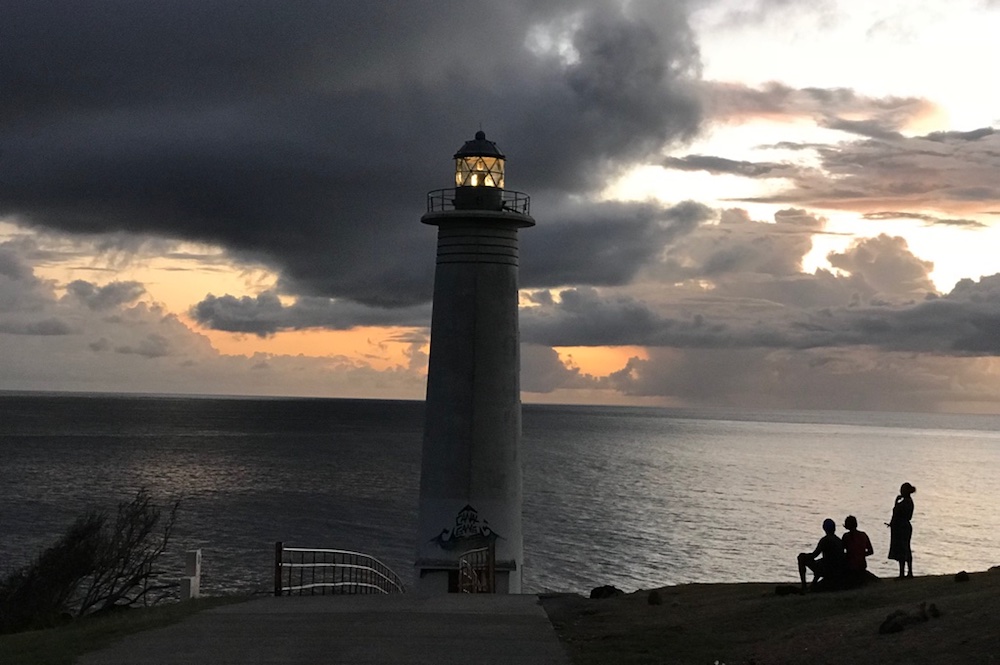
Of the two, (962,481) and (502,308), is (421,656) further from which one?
(962,481)

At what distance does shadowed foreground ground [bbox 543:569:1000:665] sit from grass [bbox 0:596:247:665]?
20.8ft

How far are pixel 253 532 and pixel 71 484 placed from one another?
116 feet

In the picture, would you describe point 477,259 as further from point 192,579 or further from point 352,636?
point 352,636

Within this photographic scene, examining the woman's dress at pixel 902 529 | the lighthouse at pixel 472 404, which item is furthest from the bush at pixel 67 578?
the woman's dress at pixel 902 529

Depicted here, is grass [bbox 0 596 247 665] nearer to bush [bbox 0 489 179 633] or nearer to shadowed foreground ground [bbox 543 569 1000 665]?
shadowed foreground ground [bbox 543 569 1000 665]

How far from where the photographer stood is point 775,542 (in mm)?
77688

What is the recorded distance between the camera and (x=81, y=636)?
16.7m

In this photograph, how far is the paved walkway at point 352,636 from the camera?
588 inches

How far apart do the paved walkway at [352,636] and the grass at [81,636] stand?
1.06 feet

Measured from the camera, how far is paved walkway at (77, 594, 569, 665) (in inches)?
588

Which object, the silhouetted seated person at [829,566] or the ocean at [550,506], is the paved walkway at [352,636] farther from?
the ocean at [550,506]

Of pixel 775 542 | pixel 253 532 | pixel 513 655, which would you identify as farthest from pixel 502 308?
pixel 775 542

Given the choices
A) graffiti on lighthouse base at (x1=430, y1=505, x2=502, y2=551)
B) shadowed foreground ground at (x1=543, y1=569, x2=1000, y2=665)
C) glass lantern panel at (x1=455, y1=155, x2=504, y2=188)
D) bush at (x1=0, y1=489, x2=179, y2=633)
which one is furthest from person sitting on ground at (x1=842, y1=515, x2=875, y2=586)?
bush at (x1=0, y1=489, x2=179, y2=633)

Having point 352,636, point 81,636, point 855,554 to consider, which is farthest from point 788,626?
point 81,636
